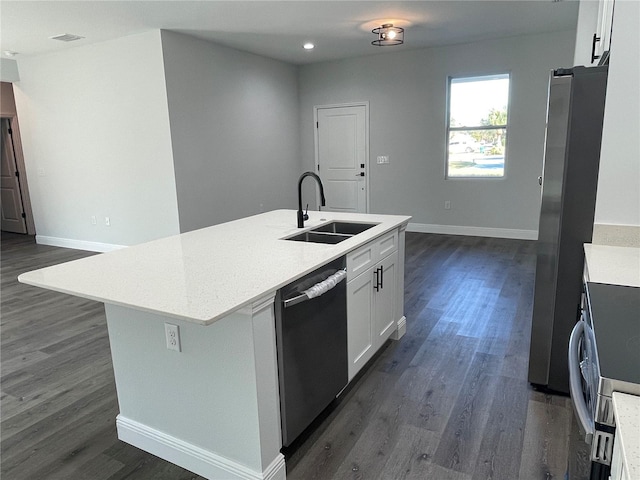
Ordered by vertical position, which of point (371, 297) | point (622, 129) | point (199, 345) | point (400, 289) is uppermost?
point (622, 129)

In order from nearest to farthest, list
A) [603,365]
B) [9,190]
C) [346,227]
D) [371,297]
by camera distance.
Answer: [603,365] → [371,297] → [346,227] → [9,190]

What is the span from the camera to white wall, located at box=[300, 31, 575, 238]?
18.7ft

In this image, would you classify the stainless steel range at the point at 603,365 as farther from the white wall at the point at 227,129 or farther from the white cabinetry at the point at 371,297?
the white wall at the point at 227,129

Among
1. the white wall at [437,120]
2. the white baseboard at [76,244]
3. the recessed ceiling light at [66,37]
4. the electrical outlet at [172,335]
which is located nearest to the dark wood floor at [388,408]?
the electrical outlet at [172,335]

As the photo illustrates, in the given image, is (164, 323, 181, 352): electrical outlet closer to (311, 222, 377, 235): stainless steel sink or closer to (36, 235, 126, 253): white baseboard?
(311, 222, 377, 235): stainless steel sink

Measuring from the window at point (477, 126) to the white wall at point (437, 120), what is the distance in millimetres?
121

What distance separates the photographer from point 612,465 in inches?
35.4

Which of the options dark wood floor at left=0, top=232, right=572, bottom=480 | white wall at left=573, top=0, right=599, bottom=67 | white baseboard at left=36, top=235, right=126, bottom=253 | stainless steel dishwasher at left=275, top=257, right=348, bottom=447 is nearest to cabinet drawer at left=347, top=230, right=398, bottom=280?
stainless steel dishwasher at left=275, top=257, right=348, bottom=447

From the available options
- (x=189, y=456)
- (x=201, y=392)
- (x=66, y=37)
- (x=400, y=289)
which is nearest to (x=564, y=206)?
(x=400, y=289)

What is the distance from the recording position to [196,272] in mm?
1800

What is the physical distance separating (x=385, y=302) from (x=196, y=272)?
140cm

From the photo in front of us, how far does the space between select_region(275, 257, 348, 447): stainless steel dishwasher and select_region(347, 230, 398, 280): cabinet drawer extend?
11 centimetres

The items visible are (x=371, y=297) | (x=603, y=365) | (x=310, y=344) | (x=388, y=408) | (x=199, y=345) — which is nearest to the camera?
(x=603, y=365)

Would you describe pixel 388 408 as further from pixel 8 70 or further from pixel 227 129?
pixel 8 70
